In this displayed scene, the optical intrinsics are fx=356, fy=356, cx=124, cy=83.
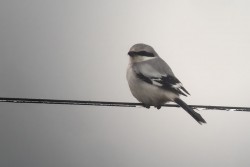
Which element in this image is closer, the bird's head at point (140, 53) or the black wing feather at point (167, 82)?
the black wing feather at point (167, 82)

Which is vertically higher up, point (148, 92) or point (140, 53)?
point (140, 53)

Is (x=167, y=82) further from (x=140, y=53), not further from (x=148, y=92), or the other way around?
(x=140, y=53)

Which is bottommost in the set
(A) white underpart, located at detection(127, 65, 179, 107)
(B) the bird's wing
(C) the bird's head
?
(A) white underpart, located at detection(127, 65, 179, 107)

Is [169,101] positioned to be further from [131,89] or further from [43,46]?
[43,46]

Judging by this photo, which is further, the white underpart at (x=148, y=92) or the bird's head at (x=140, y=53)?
the bird's head at (x=140, y=53)

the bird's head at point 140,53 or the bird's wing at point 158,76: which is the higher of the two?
the bird's head at point 140,53

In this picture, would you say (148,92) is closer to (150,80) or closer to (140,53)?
(150,80)

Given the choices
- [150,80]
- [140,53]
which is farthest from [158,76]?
[140,53]

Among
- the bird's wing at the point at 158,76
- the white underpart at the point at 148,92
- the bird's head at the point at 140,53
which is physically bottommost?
the white underpart at the point at 148,92
